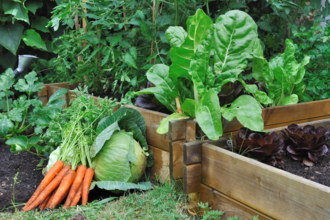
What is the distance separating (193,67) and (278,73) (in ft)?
1.99

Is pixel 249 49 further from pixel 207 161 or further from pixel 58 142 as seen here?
pixel 58 142

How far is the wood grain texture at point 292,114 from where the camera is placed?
1.77 metres

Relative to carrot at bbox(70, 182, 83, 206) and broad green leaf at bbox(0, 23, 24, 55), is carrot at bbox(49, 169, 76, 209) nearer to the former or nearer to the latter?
carrot at bbox(70, 182, 83, 206)

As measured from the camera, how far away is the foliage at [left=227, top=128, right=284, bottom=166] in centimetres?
139

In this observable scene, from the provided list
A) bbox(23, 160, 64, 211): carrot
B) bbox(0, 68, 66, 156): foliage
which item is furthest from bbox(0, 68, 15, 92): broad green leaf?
bbox(23, 160, 64, 211): carrot

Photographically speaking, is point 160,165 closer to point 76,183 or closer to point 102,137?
point 102,137

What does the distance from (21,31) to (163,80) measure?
238 cm

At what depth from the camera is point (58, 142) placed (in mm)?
2025

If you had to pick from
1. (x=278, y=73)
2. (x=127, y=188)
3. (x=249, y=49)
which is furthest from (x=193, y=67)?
(x=127, y=188)

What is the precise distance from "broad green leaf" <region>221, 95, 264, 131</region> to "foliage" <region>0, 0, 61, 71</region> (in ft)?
8.60

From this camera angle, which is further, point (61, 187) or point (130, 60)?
point (130, 60)

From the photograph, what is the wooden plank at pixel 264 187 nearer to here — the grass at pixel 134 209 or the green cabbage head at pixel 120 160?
the grass at pixel 134 209

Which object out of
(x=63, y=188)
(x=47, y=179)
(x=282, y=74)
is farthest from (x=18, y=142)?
(x=282, y=74)

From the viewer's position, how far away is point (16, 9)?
3.17 meters
